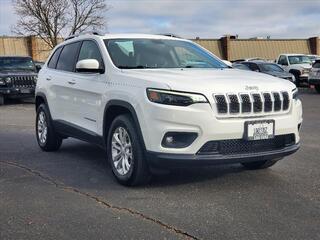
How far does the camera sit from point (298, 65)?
27547mm

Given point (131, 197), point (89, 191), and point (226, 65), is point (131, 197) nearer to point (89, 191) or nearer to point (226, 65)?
point (89, 191)

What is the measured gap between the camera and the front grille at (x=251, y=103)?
5426 mm

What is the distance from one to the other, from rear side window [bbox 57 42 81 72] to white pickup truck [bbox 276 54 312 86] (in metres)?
20.1

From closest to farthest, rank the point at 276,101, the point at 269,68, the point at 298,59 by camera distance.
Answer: the point at 276,101
the point at 269,68
the point at 298,59

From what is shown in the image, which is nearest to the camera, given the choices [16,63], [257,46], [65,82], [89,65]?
[89,65]

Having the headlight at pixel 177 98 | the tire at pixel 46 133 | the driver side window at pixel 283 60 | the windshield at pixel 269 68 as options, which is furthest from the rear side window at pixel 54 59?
the driver side window at pixel 283 60

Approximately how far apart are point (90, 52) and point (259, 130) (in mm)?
2691

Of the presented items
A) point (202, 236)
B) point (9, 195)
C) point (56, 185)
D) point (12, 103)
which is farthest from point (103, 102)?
point (12, 103)

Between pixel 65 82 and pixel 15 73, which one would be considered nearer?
pixel 65 82

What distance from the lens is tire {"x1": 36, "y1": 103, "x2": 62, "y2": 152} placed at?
8.37 metres

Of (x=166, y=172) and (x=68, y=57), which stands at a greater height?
(x=68, y=57)

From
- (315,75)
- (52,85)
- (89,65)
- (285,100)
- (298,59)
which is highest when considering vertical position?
(298,59)

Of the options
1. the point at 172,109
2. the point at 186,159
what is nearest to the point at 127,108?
the point at 172,109

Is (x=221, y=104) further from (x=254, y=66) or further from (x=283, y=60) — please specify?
(x=283, y=60)
